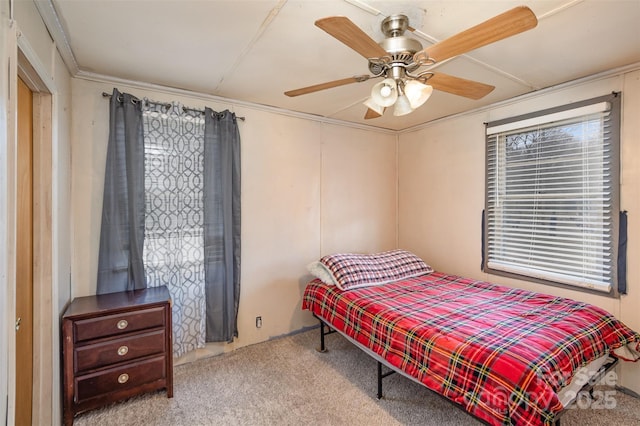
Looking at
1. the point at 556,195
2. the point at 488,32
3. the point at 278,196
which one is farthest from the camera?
the point at 278,196

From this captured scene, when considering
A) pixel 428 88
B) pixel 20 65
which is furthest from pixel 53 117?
pixel 428 88

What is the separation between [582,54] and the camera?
6.46 ft

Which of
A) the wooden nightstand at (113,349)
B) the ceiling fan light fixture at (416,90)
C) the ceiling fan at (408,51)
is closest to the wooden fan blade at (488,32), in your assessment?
the ceiling fan at (408,51)

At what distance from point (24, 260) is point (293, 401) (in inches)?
72.2

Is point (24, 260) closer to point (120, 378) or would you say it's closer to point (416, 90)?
point (120, 378)

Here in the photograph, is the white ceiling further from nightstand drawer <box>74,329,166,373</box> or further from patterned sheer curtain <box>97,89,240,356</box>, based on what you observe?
nightstand drawer <box>74,329,166,373</box>

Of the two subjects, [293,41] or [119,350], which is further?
[119,350]

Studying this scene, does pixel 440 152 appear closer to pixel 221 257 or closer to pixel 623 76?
pixel 623 76

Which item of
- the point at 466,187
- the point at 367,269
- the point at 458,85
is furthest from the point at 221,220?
the point at 466,187

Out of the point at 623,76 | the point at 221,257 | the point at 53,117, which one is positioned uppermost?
the point at 623,76

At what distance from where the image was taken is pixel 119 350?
6.57ft

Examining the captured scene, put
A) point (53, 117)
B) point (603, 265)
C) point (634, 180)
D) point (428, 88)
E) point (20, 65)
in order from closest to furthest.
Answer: point (20, 65)
point (428, 88)
point (53, 117)
point (634, 180)
point (603, 265)

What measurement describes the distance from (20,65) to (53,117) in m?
0.38

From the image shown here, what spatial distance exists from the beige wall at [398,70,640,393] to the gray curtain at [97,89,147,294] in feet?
9.78
